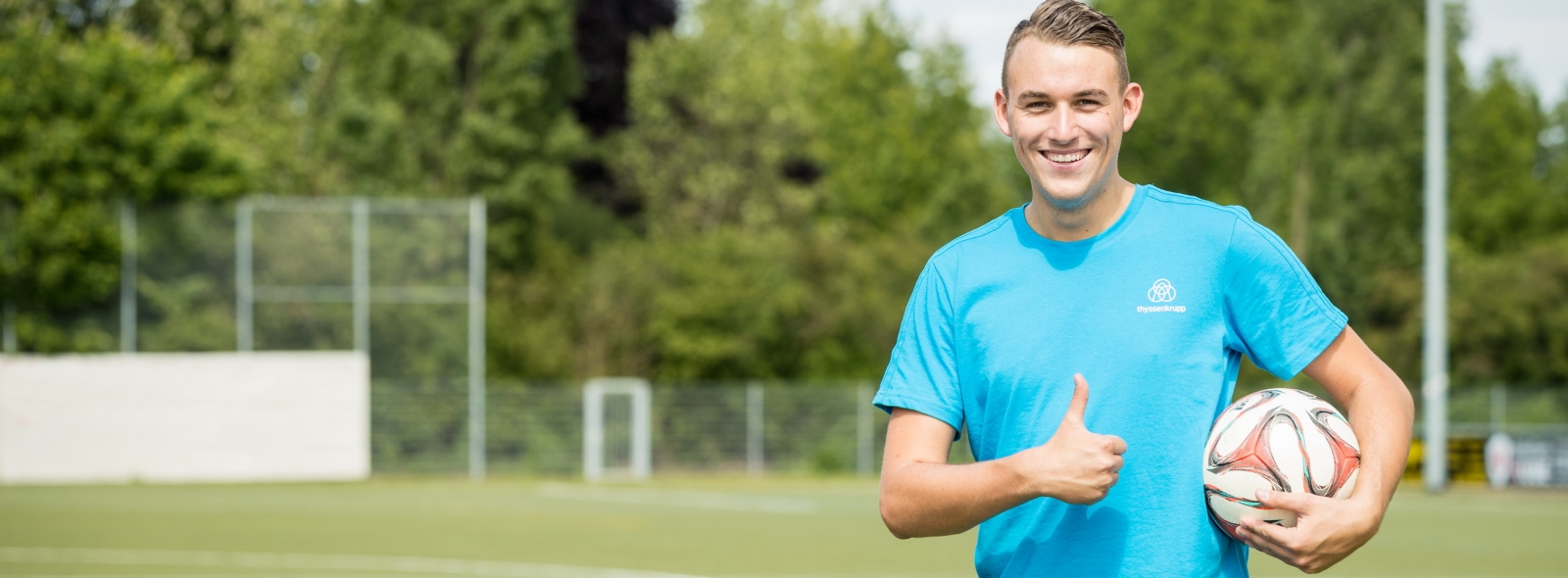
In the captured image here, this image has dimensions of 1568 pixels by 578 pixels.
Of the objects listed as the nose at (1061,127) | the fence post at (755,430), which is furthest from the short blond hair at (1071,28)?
the fence post at (755,430)

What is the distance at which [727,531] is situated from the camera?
1766cm

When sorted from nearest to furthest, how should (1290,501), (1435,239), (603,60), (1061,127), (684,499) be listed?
1. (1290,501)
2. (1061,127)
3. (684,499)
4. (1435,239)
5. (603,60)

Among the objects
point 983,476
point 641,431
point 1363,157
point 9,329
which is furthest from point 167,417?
point 1363,157

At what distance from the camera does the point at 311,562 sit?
14070mm

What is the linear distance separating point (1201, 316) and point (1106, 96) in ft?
1.33

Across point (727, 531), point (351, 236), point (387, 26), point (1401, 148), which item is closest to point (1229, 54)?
point (1401, 148)

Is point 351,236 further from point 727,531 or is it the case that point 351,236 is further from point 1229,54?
point 1229,54

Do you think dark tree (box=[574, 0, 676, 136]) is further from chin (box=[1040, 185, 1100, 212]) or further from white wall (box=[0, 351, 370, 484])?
chin (box=[1040, 185, 1100, 212])

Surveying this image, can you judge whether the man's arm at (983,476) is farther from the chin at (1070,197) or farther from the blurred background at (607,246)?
the blurred background at (607,246)

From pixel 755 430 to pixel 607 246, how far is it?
1007 centimetres

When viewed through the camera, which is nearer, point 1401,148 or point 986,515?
point 986,515

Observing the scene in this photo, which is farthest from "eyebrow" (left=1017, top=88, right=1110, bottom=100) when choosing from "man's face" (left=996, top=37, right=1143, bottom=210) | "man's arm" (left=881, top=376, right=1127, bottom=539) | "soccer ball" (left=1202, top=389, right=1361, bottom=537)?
"soccer ball" (left=1202, top=389, right=1361, bottom=537)

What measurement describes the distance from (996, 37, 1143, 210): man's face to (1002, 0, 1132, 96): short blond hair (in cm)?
1

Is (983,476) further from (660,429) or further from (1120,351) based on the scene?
(660,429)
